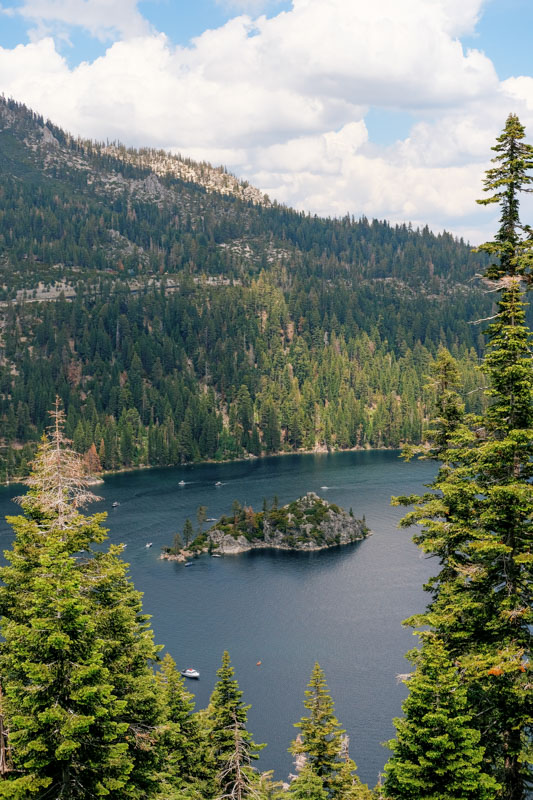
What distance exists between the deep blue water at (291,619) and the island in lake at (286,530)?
15.2 ft

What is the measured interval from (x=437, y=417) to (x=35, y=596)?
2366 centimetres

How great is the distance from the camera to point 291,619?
4818 inches

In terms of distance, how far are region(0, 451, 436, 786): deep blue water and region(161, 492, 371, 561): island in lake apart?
15.2 ft

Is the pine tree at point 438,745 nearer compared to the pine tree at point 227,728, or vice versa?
the pine tree at point 438,745

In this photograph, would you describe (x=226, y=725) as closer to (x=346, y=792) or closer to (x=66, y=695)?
(x=346, y=792)

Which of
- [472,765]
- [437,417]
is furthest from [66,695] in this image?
[437,417]

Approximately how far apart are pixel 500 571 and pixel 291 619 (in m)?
100

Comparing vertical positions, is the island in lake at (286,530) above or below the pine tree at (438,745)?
below

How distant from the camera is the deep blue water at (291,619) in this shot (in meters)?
90.1

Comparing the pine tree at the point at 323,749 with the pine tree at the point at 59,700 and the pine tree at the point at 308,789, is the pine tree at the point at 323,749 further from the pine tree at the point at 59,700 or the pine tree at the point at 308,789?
the pine tree at the point at 59,700

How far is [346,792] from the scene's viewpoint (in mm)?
43688

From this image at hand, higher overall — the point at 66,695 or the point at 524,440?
the point at 524,440

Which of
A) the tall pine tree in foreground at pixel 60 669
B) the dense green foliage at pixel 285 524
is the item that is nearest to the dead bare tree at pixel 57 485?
the tall pine tree in foreground at pixel 60 669

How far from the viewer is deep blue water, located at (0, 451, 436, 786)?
295ft
